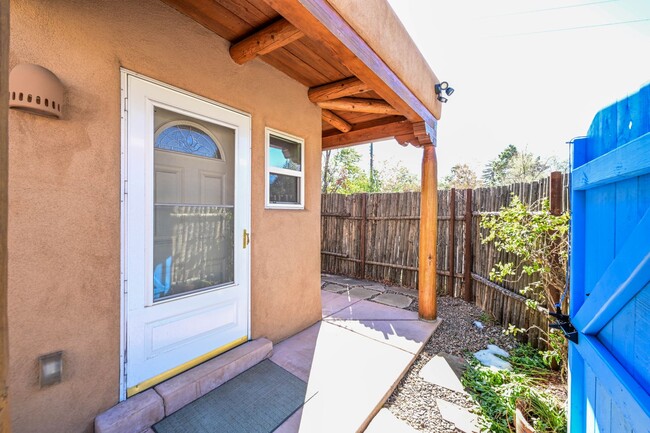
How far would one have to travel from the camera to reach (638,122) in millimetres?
947

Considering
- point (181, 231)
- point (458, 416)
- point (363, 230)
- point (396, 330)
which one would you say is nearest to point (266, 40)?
point (181, 231)

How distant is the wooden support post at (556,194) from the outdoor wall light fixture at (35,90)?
399 cm

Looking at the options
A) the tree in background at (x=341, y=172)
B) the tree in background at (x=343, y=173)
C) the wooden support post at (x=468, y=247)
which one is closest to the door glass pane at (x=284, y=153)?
the wooden support post at (x=468, y=247)

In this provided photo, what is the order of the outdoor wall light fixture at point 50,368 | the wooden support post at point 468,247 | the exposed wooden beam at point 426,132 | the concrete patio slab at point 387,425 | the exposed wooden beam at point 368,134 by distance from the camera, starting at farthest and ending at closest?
the wooden support post at point 468,247 → the exposed wooden beam at point 368,134 → the exposed wooden beam at point 426,132 → the concrete patio slab at point 387,425 → the outdoor wall light fixture at point 50,368

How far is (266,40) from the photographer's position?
2170 millimetres

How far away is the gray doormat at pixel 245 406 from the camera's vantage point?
1786mm

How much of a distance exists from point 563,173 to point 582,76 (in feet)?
24.9

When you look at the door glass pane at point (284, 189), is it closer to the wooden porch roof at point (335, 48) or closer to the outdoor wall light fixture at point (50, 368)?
the wooden porch roof at point (335, 48)

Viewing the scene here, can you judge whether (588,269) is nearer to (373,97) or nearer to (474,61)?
(373,97)

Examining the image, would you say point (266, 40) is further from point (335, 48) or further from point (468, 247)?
point (468, 247)

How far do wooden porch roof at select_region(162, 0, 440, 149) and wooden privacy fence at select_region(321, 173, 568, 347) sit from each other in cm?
156

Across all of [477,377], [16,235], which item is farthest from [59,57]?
[477,377]

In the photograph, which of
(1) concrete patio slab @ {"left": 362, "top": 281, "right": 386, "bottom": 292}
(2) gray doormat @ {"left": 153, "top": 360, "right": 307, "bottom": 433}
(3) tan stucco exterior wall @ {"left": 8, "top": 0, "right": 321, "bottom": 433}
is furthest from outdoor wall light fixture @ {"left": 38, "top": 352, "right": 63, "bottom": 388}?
(1) concrete patio slab @ {"left": 362, "top": 281, "right": 386, "bottom": 292}

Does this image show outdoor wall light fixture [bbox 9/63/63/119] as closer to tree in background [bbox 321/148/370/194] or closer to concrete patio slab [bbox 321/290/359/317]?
concrete patio slab [bbox 321/290/359/317]
